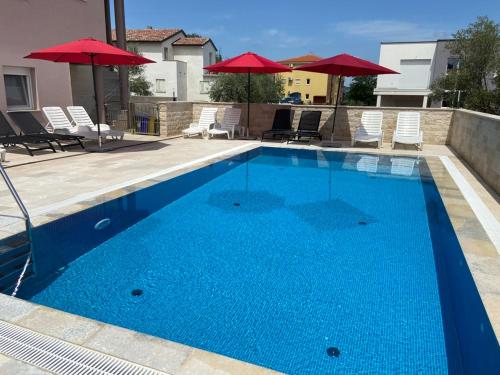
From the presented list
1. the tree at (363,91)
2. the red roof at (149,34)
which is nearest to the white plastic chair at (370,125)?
the red roof at (149,34)

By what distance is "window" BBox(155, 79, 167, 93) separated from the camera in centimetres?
3659

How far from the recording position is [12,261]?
3607 millimetres

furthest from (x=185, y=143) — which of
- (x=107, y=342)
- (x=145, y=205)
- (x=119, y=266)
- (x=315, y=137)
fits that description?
(x=107, y=342)

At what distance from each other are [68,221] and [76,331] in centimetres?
250

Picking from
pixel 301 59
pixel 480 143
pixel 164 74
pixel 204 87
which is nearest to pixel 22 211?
pixel 480 143

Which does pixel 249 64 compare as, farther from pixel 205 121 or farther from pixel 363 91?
pixel 363 91

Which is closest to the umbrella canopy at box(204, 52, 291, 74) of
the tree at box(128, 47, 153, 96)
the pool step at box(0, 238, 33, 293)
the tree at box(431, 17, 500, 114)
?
the pool step at box(0, 238, 33, 293)

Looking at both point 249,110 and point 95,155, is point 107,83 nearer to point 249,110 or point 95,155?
point 249,110

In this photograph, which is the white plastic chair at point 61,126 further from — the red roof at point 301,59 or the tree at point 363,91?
the red roof at point 301,59

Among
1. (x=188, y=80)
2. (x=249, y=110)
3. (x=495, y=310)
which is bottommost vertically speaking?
(x=495, y=310)

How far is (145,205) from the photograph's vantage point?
571 centimetres

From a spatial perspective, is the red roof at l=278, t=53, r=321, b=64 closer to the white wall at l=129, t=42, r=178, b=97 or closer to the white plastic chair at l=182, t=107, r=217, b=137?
the white wall at l=129, t=42, r=178, b=97

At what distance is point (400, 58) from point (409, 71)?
1591mm

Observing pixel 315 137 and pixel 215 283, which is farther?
pixel 315 137
